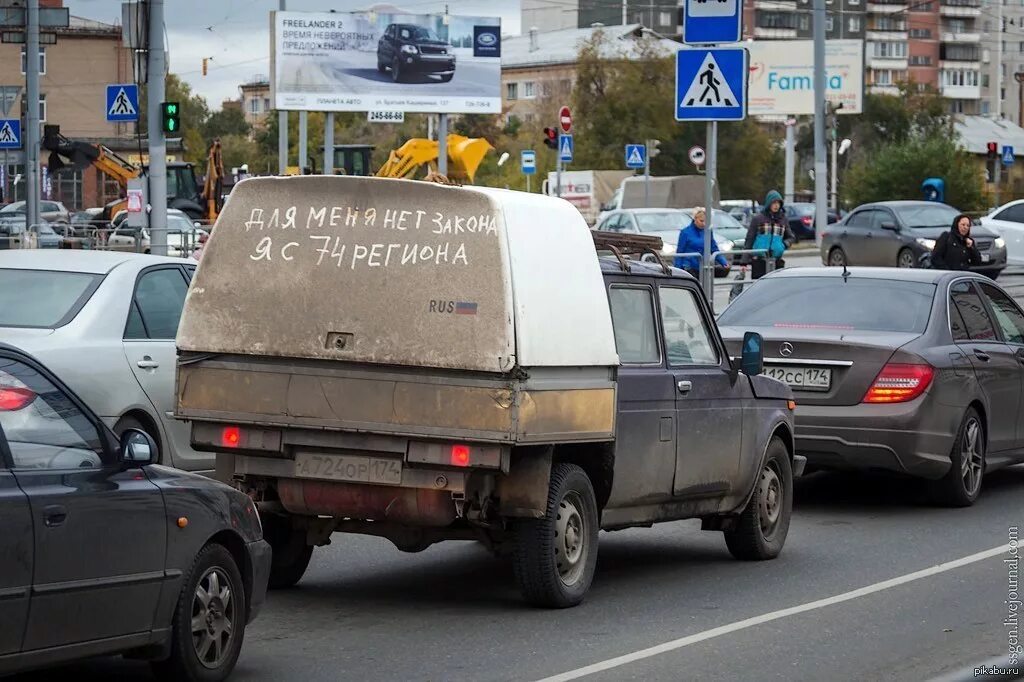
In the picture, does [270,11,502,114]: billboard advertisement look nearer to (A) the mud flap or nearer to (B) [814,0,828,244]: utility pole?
(B) [814,0,828,244]: utility pole

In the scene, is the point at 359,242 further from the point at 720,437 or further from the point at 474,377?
the point at 720,437

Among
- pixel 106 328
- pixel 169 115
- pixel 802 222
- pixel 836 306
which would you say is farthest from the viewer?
pixel 802 222

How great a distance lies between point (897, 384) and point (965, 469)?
940mm

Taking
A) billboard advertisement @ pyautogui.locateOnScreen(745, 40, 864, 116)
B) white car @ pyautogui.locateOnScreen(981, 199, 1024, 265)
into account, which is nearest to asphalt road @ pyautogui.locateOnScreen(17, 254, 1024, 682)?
white car @ pyautogui.locateOnScreen(981, 199, 1024, 265)

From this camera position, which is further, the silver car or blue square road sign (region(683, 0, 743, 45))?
blue square road sign (region(683, 0, 743, 45))

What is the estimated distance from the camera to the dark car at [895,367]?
11.9 meters

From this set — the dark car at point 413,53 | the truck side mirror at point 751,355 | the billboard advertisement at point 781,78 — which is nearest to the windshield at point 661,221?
the dark car at point 413,53

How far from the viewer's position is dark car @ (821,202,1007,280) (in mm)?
36562

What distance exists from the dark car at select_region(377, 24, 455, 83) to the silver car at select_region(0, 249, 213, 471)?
50070 millimetres

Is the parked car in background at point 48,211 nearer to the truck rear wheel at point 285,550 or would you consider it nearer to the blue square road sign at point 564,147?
the blue square road sign at point 564,147

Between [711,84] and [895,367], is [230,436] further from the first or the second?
[711,84]

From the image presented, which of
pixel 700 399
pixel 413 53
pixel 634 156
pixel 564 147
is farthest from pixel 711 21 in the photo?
pixel 413 53

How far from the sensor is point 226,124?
160375mm

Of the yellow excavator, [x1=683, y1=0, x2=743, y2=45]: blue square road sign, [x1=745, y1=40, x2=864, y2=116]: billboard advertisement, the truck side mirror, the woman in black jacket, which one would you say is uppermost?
[x1=745, y1=40, x2=864, y2=116]: billboard advertisement
